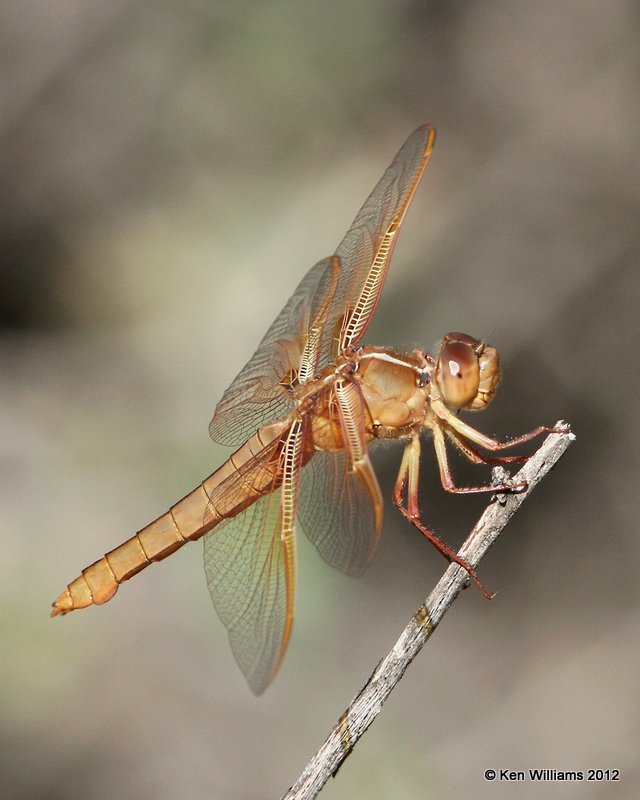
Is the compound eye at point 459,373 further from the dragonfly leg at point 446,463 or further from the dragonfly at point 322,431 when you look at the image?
the dragonfly leg at point 446,463

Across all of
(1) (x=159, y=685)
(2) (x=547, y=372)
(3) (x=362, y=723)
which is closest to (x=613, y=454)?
(2) (x=547, y=372)

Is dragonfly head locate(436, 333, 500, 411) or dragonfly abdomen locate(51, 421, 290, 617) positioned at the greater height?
dragonfly abdomen locate(51, 421, 290, 617)

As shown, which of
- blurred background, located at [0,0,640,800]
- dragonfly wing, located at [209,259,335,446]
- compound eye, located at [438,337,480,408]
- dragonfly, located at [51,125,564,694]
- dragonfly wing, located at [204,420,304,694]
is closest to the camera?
dragonfly wing, located at [204,420,304,694]

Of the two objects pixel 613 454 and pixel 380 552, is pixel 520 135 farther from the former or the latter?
pixel 380 552

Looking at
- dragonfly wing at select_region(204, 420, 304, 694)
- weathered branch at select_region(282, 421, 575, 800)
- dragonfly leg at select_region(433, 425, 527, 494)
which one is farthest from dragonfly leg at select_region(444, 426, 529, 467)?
dragonfly wing at select_region(204, 420, 304, 694)

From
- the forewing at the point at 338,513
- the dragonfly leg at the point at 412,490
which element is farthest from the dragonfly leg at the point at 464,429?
the forewing at the point at 338,513

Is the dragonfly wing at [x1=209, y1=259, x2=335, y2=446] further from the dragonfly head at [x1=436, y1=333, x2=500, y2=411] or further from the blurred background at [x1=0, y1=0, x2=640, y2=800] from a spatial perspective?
the blurred background at [x1=0, y1=0, x2=640, y2=800]

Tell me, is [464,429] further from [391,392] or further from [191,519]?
[191,519]

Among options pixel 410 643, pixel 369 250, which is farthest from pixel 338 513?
pixel 369 250
